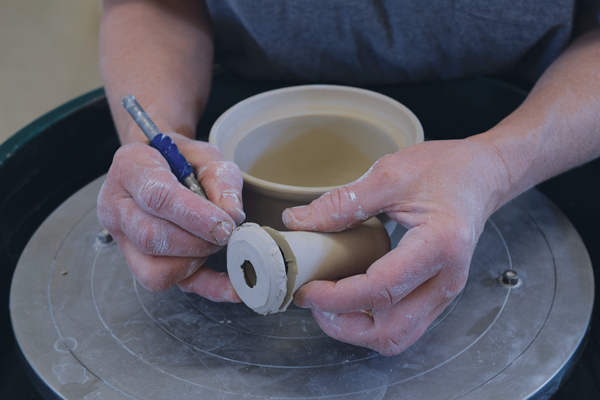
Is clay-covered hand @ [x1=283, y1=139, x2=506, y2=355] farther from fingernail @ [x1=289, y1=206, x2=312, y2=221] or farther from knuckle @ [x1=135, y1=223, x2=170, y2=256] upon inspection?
knuckle @ [x1=135, y1=223, x2=170, y2=256]

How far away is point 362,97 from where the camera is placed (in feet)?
3.01

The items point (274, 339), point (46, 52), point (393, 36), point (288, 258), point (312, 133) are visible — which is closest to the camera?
point (288, 258)

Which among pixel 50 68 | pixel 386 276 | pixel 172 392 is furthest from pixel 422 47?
pixel 50 68

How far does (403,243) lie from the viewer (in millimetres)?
635

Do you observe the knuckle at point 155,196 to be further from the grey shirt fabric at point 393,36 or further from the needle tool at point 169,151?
the grey shirt fabric at point 393,36

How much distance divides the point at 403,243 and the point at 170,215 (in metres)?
0.30

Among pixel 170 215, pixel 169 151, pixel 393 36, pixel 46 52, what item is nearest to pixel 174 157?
pixel 169 151

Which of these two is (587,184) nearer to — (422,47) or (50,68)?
(422,47)

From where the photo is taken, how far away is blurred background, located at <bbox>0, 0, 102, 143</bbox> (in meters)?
2.85

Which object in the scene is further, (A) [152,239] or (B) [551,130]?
(B) [551,130]

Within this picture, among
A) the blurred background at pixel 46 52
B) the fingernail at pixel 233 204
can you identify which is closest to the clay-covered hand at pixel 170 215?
the fingernail at pixel 233 204

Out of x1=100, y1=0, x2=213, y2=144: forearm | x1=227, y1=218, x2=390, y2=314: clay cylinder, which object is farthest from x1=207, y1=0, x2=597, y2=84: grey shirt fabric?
x1=227, y1=218, x2=390, y2=314: clay cylinder

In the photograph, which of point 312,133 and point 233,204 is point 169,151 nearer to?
point 233,204

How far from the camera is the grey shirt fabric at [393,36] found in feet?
3.25
